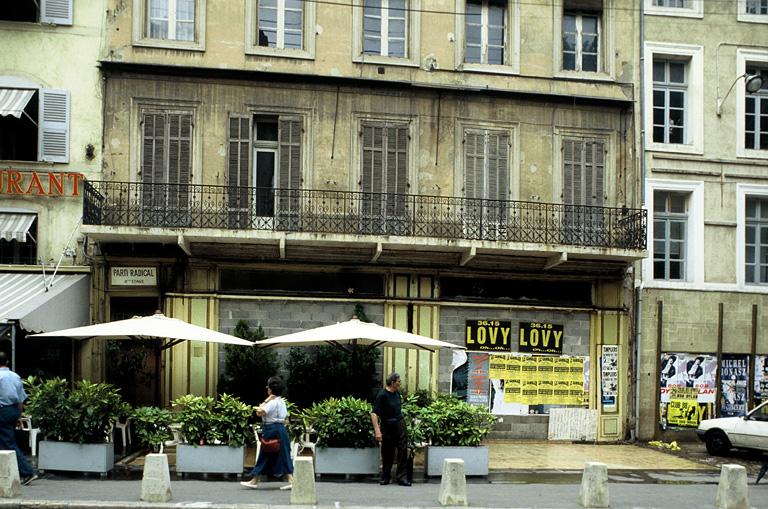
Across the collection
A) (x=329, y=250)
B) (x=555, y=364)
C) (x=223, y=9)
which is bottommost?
(x=555, y=364)

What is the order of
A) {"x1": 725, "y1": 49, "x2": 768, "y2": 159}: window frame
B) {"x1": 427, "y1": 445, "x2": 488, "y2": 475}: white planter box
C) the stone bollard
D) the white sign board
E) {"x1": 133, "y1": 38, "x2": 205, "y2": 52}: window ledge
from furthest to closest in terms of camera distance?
{"x1": 725, "y1": 49, "x2": 768, "y2": 159}: window frame, {"x1": 133, "y1": 38, "x2": 205, "y2": 52}: window ledge, the white sign board, {"x1": 427, "y1": 445, "x2": 488, "y2": 475}: white planter box, the stone bollard

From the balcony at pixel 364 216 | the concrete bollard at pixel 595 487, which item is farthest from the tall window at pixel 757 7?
the concrete bollard at pixel 595 487

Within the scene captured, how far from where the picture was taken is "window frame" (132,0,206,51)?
1956 cm

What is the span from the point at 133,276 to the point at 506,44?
962cm

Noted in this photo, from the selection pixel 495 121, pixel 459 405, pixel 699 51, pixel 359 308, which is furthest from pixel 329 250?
pixel 699 51

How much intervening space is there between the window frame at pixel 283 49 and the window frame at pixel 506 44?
3.20 metres

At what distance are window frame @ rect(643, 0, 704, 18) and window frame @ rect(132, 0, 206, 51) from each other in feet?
32.9

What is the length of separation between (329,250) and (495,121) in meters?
4.72

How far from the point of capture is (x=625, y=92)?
70.5 feet

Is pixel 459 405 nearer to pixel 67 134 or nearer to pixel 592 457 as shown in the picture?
pixel 592 457

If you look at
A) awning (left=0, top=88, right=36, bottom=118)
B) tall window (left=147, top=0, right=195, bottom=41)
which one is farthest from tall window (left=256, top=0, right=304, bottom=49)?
awning (left=0, top=88, right=36, bottom=118)

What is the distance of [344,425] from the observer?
1421cm

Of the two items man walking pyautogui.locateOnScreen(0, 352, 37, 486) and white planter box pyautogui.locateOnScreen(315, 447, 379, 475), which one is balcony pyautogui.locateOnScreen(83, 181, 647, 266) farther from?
white planter box pyautogui.locateOnScreen(315, 447, 379, 475)

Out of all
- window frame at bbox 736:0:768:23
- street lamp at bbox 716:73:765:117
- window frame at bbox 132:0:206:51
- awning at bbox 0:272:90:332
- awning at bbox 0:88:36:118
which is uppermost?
window frame at bbox 736:0:768:23
